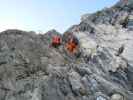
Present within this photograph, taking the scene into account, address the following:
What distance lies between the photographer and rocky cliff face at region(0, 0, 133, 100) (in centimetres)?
2858

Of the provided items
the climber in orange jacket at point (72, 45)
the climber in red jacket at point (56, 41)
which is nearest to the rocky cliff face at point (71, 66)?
the climber in red jacket at point (56, 41)

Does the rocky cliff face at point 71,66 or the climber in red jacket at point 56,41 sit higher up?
the climber in red jacket at point 56,41

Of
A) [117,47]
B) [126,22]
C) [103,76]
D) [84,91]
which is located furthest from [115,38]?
[84,91]

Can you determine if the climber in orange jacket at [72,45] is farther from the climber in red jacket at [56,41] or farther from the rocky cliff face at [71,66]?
the climber in red jacket at [56,41]

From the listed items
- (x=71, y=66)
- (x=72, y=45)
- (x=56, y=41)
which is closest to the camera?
(x=71, y=66)

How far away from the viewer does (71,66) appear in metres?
31.8

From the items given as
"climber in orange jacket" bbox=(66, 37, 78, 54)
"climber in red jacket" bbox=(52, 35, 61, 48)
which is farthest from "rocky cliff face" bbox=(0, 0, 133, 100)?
"climber in orange jacket" bbox=(66, 37, 78, 54)

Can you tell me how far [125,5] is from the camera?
147ft

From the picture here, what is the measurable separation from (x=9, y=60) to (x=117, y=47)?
41.6ft

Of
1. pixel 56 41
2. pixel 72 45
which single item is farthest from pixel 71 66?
pixel 56 41

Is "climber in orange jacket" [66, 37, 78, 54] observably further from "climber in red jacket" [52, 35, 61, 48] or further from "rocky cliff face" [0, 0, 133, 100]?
"climber in red jacket" [52, 35, 61, 48]

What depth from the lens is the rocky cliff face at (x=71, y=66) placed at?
93.8ft

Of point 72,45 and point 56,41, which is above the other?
point 56,41

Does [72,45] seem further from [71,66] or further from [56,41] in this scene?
[71,66]
